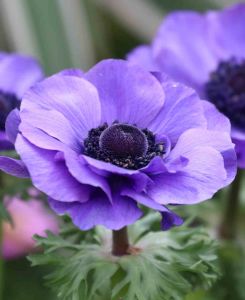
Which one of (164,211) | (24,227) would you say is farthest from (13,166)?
(24,227)

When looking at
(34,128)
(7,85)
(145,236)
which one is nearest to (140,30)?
(7,85)

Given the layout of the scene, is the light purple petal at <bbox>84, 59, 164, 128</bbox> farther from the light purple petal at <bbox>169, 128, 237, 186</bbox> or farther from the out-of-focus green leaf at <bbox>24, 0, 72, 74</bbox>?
the out-of-focus green leaf at <bbox>24, 0, 72, 74</bbox>

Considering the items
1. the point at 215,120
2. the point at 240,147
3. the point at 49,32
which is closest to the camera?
the point at 215,120

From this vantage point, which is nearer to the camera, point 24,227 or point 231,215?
point 231,215

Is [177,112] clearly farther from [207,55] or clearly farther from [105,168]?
[207,55]

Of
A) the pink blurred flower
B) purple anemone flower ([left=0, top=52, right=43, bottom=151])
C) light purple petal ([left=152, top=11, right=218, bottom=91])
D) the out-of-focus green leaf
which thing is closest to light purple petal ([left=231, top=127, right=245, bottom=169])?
light purple petal ([left=152, top=11, right=218, bottom=91])

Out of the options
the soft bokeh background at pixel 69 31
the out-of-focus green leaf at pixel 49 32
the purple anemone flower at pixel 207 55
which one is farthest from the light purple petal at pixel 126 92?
the out-of-focus green leaf at pixel 49 32

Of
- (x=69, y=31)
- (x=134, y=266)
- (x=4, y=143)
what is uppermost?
(x=4, y=143)
